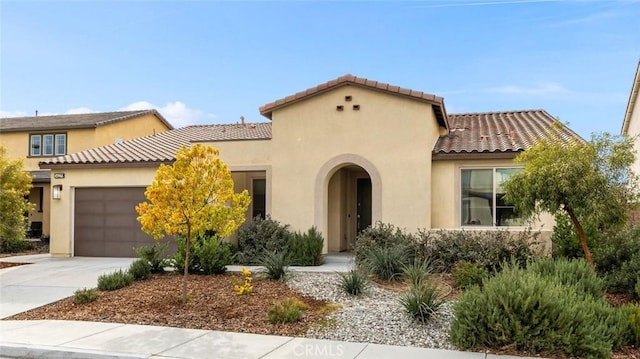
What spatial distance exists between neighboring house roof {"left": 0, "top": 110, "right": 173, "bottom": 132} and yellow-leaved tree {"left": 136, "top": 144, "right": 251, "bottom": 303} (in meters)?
19.1

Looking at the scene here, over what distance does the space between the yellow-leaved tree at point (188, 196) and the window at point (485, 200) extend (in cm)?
788

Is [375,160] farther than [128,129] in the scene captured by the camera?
No

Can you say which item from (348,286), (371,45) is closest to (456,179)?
(371,45)

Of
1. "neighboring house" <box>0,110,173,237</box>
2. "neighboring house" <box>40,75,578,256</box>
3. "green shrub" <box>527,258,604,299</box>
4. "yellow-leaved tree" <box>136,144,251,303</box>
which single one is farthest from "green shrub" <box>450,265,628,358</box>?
"neighboring house" <box>0,110,173,237</box>

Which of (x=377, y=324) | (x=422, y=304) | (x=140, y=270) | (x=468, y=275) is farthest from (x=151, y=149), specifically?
(x=422, y=304)

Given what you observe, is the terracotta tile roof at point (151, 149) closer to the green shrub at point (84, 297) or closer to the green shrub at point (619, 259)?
the green shrub at point (84, 297)

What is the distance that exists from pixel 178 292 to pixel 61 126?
19810 mm

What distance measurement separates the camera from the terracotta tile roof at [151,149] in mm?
17500

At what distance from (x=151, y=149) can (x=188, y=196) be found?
11.2 m

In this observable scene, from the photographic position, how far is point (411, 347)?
7.17 meters

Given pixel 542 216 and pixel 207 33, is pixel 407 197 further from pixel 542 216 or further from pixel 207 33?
pixel 207 33

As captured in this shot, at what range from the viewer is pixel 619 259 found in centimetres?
1042

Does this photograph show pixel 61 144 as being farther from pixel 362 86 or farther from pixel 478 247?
pixel 478 247

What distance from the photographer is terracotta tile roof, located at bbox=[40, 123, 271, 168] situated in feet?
57.4
